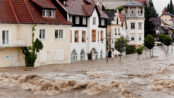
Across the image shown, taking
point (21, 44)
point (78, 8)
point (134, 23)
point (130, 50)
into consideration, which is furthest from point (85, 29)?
point (134, 23)

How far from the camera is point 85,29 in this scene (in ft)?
199

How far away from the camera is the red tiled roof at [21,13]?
156 feet

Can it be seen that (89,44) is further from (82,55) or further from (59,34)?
(59,34)

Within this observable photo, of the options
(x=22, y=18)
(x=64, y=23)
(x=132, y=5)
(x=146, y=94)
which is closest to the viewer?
(x=146, y=94)

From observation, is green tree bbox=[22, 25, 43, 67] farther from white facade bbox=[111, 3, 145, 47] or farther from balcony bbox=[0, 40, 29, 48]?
white facade bbox=[111, 3, 145, 47]

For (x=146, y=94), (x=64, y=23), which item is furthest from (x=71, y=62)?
(x=146, y=94)

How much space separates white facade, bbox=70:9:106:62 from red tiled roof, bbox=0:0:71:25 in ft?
25.0

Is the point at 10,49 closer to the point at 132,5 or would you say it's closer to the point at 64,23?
the point at 64,23

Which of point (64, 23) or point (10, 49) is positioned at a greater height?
point (64, 23)

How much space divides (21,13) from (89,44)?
50.8 feet

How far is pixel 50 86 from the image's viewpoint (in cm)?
3359

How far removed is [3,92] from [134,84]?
10.7 metres

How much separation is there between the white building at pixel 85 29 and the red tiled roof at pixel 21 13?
18.7 ft

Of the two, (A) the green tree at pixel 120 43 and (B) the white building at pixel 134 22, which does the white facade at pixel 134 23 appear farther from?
(A) the green tree at pixel 120 43
